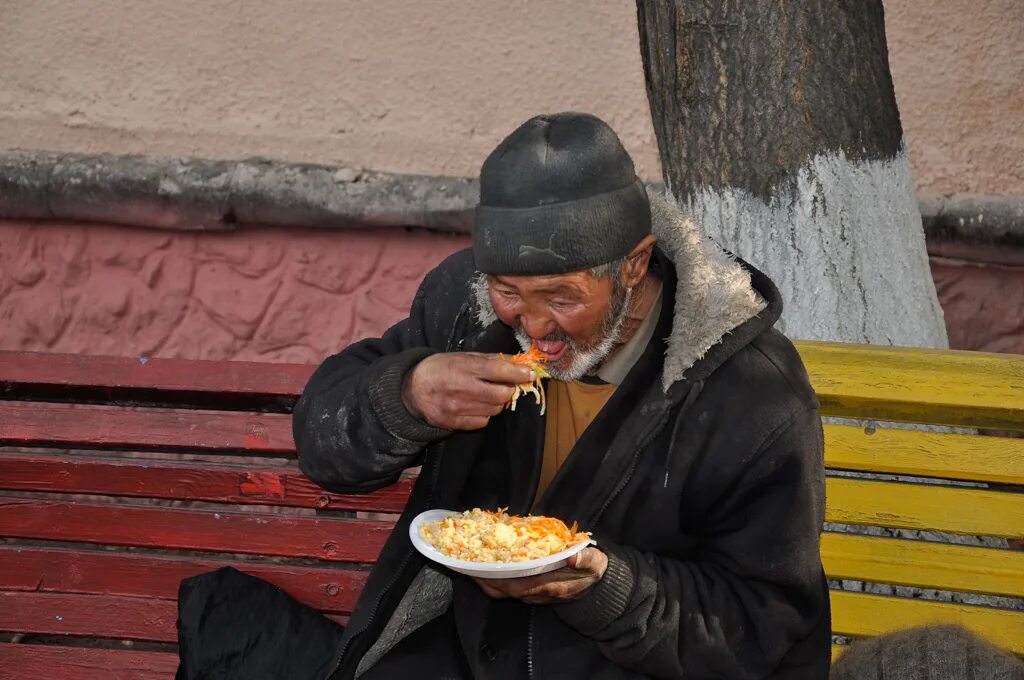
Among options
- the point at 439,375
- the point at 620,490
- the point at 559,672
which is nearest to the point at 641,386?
the point at 620,490

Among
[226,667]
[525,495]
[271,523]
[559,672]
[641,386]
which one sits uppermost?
[641,386]

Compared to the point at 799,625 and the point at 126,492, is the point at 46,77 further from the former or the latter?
the point at 799,625

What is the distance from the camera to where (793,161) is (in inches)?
149

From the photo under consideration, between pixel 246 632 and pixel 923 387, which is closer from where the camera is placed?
Result: pixel 923 387

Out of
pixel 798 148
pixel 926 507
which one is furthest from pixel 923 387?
pixel 798 148

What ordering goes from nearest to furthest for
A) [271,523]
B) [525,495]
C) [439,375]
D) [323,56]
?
[439,375], [525,495], [271,523], [323,56]

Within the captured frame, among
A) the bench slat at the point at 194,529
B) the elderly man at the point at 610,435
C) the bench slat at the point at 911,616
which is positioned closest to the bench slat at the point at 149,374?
the bench slat at the point at 194,529

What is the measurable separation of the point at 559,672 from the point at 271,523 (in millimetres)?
1284

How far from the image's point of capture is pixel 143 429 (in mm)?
3686

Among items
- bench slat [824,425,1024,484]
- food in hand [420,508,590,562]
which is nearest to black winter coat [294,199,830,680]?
food in hand [420,508,590,562]

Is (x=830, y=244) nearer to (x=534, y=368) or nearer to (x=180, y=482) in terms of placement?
(x=534, y=368)

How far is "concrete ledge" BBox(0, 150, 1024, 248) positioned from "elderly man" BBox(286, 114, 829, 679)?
259 cm

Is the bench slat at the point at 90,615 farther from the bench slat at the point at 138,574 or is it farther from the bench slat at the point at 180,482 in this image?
the bench slat at the point at 180,482

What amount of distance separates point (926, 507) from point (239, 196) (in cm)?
326
